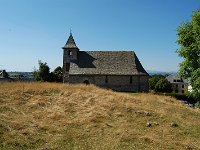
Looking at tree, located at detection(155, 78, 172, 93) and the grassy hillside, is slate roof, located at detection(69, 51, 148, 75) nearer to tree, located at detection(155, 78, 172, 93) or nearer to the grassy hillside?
the grassy hillside

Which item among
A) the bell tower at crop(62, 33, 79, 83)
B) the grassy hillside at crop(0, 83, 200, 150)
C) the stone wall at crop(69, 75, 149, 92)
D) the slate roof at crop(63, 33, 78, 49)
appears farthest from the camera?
the slate roof at crop(63, 33, 78, 49)

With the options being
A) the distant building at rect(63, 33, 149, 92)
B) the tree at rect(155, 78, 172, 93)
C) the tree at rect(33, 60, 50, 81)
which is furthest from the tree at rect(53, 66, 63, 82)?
the tree at rect(155, 78, 172, 93)

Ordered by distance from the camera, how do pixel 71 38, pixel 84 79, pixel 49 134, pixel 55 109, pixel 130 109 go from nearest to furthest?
pixel 49 134, pixel 55 109, pixel 130 109, pixel 84 79, pixel 71 38

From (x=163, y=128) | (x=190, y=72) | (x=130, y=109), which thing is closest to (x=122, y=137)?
(x=163, y=128)

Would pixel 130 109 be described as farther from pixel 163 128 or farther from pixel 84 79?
pixel 84 79

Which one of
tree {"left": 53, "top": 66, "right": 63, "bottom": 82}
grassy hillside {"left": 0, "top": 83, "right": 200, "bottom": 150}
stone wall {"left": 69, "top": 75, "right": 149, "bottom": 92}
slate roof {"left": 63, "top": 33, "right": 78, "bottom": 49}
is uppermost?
slate roof {"left": 63, "top": 33, "right": 78, "bottom": 49}

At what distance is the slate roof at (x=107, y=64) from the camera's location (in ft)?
194

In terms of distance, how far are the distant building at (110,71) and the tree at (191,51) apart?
2824 centimetres

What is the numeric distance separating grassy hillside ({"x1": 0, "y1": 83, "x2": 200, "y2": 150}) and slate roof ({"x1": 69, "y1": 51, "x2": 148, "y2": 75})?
91.2 ft

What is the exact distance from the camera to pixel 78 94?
3058 cm

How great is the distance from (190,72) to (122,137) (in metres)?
14.1

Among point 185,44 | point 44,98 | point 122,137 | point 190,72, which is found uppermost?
point 185,44

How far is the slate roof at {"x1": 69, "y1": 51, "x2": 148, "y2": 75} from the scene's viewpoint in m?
59.1

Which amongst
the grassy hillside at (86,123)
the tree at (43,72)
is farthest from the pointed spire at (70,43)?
the grassy hillside at (86,123)
